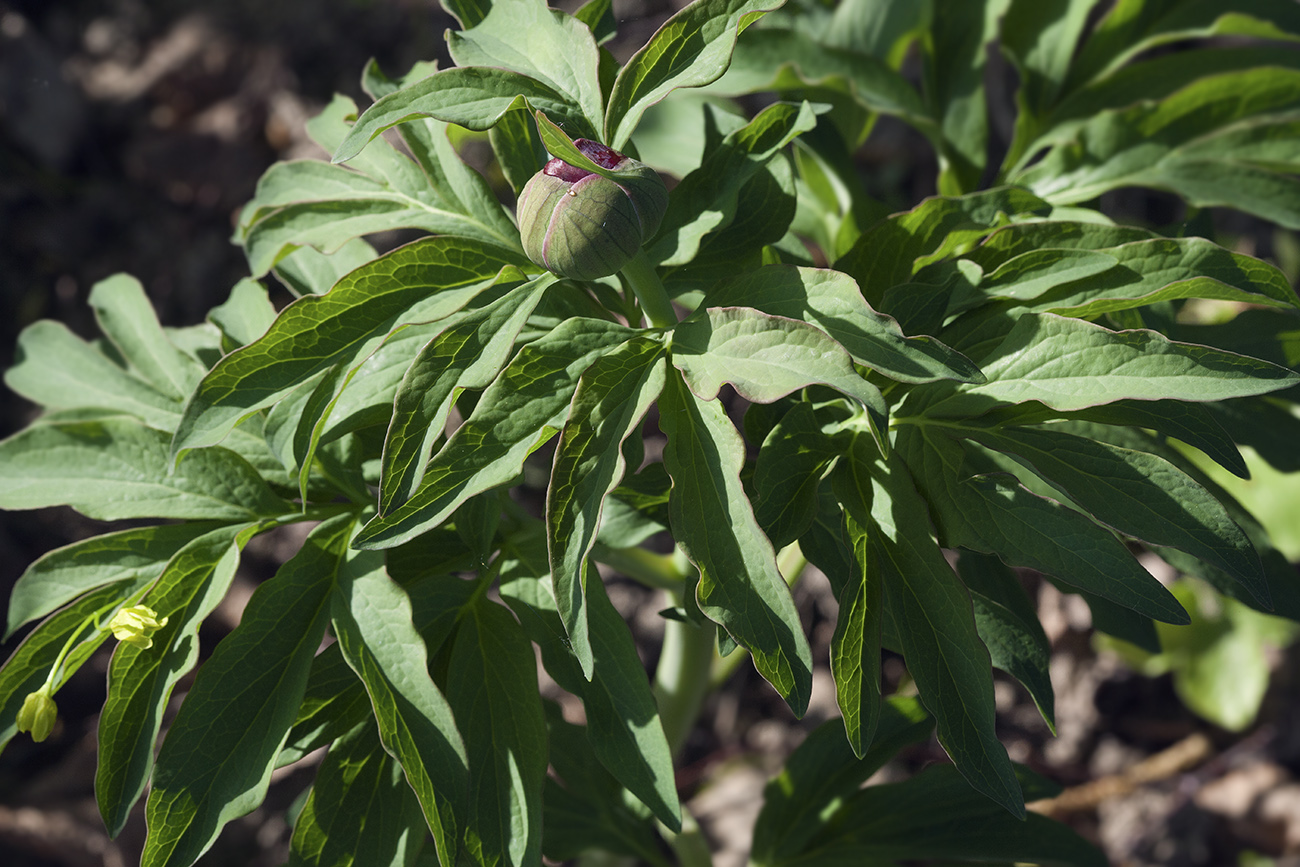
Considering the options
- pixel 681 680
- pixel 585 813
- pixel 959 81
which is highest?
pixel 959 81

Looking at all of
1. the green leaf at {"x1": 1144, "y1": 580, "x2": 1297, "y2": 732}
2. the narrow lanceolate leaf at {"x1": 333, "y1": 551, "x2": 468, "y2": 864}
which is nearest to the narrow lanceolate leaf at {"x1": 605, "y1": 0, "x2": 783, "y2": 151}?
the narrow lanceolate leaf at {"x1": 333, "y1": 551, "x2": 468, "y2": 864}

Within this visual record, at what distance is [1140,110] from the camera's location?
50.7 inches

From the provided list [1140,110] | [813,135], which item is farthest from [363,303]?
[1140,110]

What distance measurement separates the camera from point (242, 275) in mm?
2832

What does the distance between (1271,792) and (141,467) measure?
2605mm

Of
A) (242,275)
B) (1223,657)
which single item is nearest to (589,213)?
(1223,657)

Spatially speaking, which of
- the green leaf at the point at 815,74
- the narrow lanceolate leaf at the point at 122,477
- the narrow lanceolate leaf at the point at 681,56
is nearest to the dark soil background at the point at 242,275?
the green leaf at the point at 815,74

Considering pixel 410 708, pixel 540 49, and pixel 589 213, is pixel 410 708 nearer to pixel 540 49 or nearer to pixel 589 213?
pixel 589 213

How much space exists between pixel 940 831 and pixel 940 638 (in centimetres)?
62

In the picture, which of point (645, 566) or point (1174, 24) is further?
point (1174, 24)

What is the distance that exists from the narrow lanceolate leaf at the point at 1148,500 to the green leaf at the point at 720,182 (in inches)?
13.7

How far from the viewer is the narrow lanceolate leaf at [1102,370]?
2.46 feet

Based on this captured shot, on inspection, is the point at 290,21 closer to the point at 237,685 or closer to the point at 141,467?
the point at 141,467

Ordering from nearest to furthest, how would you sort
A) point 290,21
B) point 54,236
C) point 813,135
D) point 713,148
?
point 713,148 → point 813,135 → point 54,236 → point 290,21
